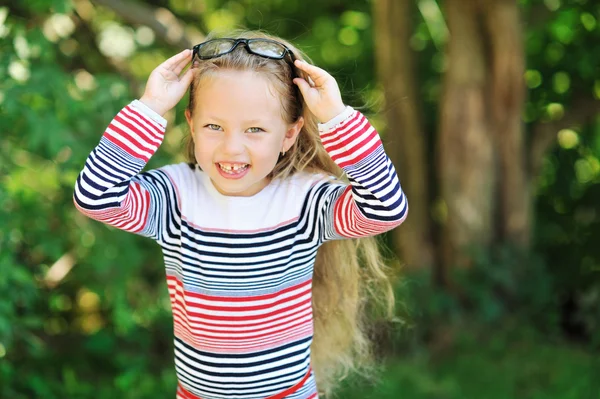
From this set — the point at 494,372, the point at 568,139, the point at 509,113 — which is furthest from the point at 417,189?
the point at 494,372

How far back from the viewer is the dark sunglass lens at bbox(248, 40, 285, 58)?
1909mm

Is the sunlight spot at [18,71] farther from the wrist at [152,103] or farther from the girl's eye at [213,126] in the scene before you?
the girl's eye at [213,126]

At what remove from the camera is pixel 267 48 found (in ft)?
6.31

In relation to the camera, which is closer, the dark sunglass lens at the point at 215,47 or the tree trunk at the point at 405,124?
the dark sunglass lens at the point at 215,47

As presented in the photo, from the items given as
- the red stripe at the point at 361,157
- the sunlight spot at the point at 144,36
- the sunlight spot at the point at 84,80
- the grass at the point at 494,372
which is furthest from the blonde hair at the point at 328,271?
the sunlight spot at the point at 144,36

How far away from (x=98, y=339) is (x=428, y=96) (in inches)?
111

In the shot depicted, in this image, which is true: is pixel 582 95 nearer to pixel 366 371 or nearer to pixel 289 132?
pixel 366 371

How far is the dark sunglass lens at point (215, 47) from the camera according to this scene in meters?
1.92

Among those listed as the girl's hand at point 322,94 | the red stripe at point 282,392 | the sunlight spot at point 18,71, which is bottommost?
the red stripe at point 282,392

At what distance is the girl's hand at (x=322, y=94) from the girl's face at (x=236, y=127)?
88 mm

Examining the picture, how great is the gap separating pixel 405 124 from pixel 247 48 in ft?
10.8

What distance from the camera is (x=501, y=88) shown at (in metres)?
4.74

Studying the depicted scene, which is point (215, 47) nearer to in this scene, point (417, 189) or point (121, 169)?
point (121, 169)

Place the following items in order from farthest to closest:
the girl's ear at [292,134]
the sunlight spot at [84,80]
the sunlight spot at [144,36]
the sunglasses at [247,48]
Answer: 1. the sunlight spot at [144,36]
2. the sunlight spot at [84,80]
3. the girl's ear at [292,134]
4. the sunglasses at [247,48]
